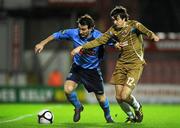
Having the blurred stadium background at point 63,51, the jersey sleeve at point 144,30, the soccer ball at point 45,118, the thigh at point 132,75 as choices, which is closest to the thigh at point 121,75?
the thigh at point 132,75

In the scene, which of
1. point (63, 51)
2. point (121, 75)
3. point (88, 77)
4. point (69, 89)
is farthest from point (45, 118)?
point (63, 51)

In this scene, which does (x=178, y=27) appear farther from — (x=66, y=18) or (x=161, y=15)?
(x=66, y=18)

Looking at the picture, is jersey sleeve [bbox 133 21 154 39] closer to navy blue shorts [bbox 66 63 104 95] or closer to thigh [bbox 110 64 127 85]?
thigh [bbox 110 64 127 85]

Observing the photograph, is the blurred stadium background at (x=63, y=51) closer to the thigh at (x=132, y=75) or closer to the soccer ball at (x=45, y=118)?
the soccer ball at (x=45, y=118)

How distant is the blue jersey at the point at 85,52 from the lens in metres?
10.8

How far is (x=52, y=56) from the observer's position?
23781 mm

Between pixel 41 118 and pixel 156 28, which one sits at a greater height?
pixel 156 28

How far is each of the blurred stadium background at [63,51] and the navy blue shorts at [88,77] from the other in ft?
30.4

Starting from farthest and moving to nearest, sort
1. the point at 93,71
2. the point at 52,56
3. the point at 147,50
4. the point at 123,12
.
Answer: the point at 52,56 → the point at 147,50 → the point at 93,71 → the point at 123,12

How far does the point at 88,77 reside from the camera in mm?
10898

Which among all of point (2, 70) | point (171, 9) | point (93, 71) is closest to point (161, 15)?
point (171, 9)

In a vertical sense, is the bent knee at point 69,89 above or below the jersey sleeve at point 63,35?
below

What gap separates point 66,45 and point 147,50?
12.5 ft

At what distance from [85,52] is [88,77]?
0.46 meters
